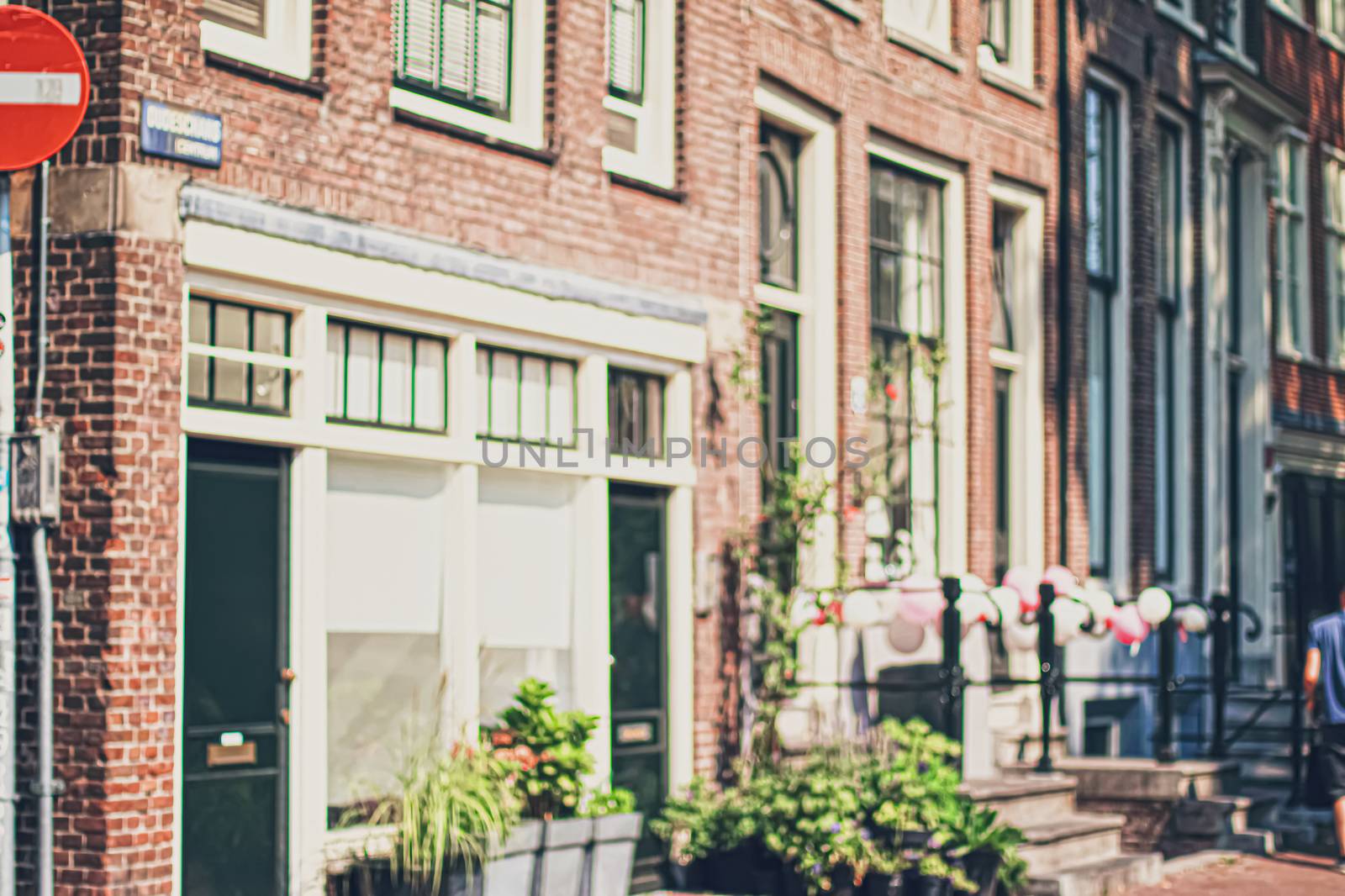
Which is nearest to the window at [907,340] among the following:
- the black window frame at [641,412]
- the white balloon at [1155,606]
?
the white balloon at [1155,606]

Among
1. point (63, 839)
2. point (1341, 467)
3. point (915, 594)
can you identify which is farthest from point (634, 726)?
point (1341, 467)

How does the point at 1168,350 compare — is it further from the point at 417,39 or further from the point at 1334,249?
the point at 417,39

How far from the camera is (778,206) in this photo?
46.9 ft

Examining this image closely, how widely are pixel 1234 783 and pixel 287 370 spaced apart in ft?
29.0

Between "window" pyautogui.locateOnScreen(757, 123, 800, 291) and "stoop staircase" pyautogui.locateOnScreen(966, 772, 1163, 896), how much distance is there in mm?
3647

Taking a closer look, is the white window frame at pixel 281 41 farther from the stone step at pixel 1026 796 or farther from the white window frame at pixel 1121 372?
the white window frame at pixel 1121 372

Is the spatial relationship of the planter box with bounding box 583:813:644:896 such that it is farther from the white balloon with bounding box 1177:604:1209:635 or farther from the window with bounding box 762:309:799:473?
the white balloon with bounding box 1177:604:1209:635

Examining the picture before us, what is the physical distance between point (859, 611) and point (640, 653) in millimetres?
1592

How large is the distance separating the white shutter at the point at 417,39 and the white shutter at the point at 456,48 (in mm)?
80

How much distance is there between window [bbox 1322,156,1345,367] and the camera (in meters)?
24.6

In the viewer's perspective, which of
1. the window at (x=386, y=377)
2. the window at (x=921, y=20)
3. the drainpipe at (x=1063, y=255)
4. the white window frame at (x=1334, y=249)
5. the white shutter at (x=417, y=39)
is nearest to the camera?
the window at (x=386, y=377)

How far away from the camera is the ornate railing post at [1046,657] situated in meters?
13.9

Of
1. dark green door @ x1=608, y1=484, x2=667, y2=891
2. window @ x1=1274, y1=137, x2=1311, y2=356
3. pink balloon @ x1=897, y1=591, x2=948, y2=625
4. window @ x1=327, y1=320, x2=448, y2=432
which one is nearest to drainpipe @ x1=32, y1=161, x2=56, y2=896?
window @ x1=327, y1=320, x2=448, y2=432

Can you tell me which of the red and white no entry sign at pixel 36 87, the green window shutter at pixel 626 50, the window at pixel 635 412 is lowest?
the window at pixel 635 412
